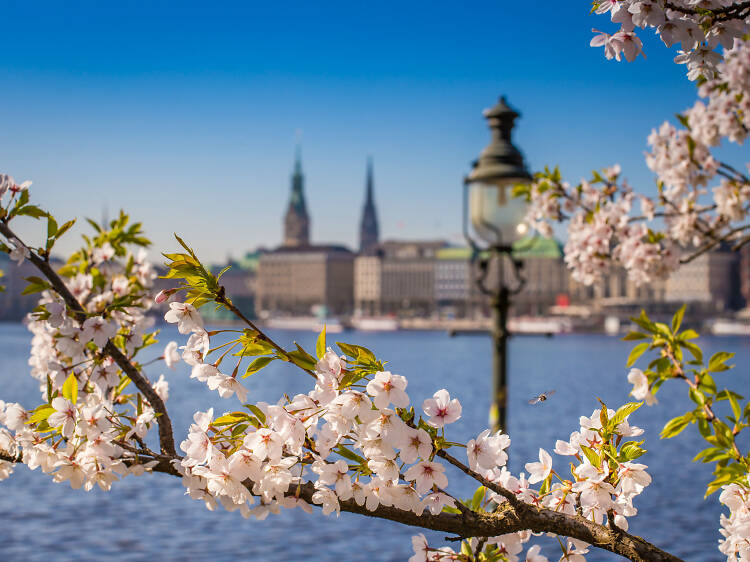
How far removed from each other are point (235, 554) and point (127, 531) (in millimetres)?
3256

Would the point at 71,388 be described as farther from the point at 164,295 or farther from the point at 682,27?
the point at 682,27

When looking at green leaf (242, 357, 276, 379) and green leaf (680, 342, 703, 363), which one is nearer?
green leaf (242, 357, 276, 379)

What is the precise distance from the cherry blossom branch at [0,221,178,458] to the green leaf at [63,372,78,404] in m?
0.26

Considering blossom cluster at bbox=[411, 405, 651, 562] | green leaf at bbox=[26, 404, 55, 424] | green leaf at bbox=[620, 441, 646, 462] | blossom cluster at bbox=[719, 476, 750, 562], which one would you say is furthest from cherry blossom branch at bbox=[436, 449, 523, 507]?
green leaf at bbox=[26, 404, 55, 424]

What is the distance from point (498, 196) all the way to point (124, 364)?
17.1ft

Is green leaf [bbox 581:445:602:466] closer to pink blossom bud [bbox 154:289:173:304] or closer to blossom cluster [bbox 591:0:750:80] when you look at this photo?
blossom cluster [bbox 591:0:750:80]

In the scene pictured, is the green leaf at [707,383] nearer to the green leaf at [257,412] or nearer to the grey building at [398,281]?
the green leaf at [257,412]

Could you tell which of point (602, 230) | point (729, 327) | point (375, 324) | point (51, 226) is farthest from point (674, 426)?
point (375, 324)

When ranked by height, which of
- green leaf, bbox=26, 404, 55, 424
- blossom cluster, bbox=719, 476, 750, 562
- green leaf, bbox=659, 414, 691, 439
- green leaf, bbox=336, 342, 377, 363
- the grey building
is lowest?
blossom cluster, bbox=719, 476, 750, 562

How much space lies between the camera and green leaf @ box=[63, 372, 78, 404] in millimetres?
2854

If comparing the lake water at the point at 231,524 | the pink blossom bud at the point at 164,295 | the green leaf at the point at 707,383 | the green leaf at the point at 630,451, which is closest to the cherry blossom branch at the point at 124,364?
the pink blossom bud at the point at 164,295

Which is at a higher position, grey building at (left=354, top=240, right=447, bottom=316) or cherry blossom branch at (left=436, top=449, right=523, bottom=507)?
grey building at (left=354, top=240, right=447, bottom=316)

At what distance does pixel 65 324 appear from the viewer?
3.30m

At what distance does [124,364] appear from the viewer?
128 inches
